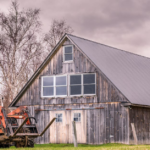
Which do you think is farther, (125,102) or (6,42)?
(6,42)

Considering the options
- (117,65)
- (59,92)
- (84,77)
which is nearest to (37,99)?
(59,92)

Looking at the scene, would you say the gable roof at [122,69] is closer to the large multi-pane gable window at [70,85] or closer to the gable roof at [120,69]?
the gable roof at [120,69]

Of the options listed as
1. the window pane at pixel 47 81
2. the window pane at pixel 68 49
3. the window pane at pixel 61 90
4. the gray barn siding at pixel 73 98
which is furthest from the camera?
the window pane at pixel 47 81

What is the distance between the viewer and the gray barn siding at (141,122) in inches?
1122

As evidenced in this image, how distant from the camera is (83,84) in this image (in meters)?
30.4

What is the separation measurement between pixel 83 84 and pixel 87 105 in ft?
5.18

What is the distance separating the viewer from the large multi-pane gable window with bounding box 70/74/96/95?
98.2ft

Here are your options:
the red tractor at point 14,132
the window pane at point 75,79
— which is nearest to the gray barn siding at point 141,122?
the window pane at point 75,79

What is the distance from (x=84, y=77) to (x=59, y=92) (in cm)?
238

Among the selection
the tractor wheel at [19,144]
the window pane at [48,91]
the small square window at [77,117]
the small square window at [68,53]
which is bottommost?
the tractor wheel at [19,144]

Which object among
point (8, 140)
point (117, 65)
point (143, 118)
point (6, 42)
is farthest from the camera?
point (6, 42)

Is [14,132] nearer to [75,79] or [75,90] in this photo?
[75,90]

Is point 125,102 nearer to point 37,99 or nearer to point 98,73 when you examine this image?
point 98,73

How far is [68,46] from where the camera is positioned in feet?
103
